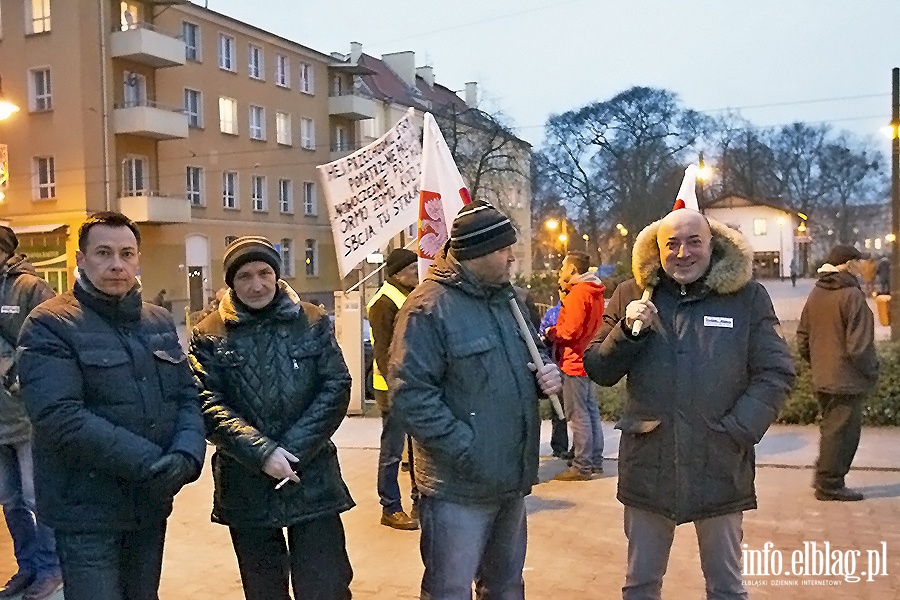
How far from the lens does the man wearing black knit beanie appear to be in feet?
11.0

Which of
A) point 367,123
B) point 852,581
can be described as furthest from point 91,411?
point 367,123

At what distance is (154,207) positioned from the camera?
104 feet

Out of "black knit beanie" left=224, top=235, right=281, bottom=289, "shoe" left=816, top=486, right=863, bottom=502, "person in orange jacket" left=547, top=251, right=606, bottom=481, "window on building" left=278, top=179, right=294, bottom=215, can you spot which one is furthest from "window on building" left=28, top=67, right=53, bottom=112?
"black knit beanie" left=224, top=235, right=281, bottom=289

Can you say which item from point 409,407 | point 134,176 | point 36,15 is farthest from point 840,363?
point 36,15

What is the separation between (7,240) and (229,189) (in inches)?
1346

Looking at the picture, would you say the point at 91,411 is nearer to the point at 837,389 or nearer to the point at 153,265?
the point at 837,389

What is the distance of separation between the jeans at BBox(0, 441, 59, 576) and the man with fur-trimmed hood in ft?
10.6

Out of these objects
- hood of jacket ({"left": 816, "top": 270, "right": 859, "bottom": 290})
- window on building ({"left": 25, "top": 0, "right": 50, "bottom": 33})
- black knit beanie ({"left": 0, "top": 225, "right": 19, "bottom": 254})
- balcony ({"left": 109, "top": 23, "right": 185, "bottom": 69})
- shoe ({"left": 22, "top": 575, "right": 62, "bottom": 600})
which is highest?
window on building ({"left": 25, "top": 0, "right": 50, "bottom": 33})

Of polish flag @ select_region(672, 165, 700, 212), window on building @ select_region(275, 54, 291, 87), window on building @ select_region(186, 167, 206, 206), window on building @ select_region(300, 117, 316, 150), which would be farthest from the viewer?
window on building @ select_region(300, 117, 316, 150)

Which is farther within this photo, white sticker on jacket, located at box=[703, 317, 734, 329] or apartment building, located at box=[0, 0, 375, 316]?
apartment building, located at box=[0, 0, 375, 316]

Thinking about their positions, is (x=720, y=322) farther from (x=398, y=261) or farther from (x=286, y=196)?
(x=286, y=196)

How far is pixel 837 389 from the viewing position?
20.9 feet

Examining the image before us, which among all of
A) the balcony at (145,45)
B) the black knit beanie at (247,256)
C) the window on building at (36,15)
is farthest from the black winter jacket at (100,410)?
the window on building at (36,15)

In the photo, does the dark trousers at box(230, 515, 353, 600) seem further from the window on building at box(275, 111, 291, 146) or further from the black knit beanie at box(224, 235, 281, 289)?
the window on building at box(275, 111, 291, 146)
